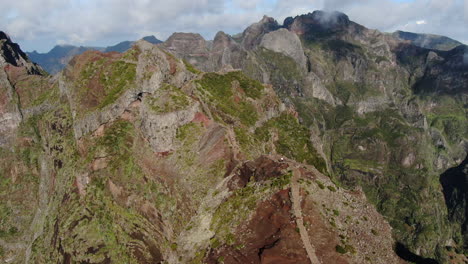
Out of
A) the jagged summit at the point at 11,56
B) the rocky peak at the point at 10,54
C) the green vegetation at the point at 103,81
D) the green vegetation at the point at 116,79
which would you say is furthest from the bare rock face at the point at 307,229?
the rocky peak at the point at 10,54

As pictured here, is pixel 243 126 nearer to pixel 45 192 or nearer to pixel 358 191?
pixel 358 191

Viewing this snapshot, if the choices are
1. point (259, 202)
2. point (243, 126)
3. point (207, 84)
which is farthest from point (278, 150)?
point (259, 202)

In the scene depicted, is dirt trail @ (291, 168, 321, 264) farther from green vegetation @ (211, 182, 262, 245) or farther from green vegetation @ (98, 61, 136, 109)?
green vegetation @ (98, 61, 136, 109)

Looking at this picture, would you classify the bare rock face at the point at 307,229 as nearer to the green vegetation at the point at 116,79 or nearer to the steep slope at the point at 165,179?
the steep slope at the point at 165,179

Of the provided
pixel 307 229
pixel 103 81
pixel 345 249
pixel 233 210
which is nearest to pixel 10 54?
pixel 103 81

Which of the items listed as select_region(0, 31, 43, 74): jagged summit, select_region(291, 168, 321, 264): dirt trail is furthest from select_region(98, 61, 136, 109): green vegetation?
select_region(0, 31, 43, 74): jagged summit

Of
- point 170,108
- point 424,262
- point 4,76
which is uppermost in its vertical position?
point 4,76
